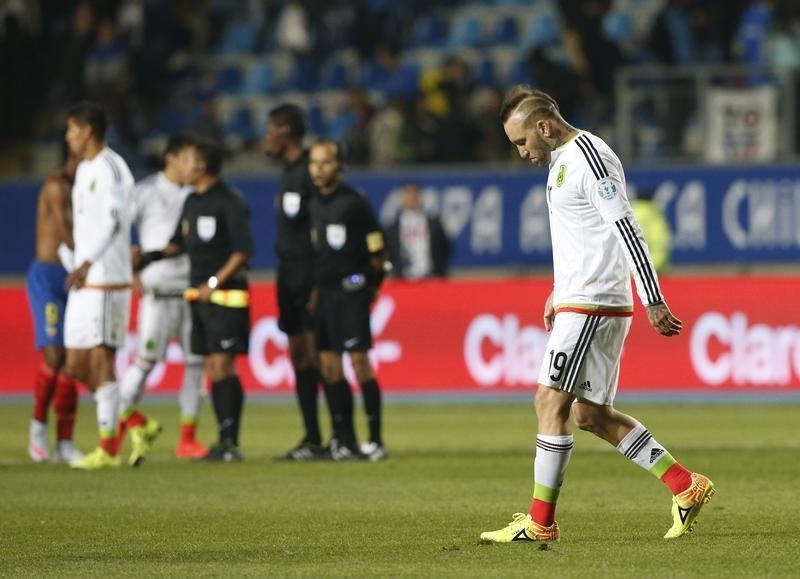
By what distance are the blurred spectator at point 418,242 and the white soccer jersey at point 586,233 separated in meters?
12.8

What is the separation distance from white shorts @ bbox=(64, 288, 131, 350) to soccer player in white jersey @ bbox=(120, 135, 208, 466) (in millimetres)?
850

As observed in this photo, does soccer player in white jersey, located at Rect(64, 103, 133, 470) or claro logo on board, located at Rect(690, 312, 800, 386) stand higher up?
soccer player in white jersey, located at Rect(64, 103, 133, 470)

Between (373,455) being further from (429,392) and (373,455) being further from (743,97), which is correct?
(743,97)

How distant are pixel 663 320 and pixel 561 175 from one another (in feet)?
2.85

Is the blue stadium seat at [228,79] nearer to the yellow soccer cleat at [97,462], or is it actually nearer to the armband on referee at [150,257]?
the armband on referee at [150,257]

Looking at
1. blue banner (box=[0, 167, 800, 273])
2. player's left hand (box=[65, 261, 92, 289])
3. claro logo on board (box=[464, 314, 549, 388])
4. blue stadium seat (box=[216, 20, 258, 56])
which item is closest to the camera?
player's left hand (box=[65, 261, 92, 289])

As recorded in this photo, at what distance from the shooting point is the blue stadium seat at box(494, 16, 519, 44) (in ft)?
80.7

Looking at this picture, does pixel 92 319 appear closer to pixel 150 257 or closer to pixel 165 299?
pixel 150 257

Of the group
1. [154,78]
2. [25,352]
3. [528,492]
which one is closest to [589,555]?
[528,492]

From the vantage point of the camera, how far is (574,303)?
7992 mm

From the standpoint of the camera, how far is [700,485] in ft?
26.6

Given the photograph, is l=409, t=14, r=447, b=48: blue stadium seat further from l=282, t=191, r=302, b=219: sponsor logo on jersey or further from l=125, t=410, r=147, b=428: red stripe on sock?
l=125, t=410, r=147, b=428: red stripe on sock

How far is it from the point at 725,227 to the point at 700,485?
13.5 m

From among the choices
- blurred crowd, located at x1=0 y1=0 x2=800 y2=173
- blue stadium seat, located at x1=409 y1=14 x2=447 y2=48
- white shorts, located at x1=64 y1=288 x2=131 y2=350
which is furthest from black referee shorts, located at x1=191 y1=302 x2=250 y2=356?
blue stadium seat, located at x1=409 y1=14 x2=447 y2=48
